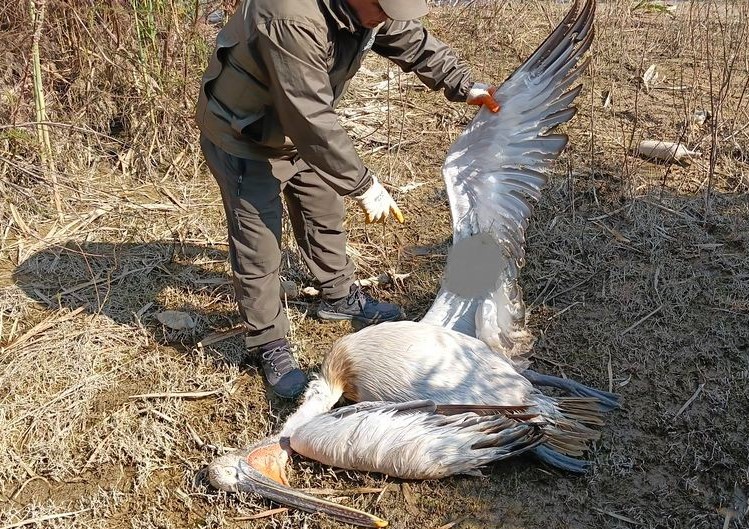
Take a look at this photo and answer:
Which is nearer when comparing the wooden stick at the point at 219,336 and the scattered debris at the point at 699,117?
the wooden stick at the point at 219,336

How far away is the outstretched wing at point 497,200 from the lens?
10.9 ft

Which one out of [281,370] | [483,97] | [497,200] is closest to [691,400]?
[497,200]

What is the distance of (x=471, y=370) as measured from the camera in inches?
122

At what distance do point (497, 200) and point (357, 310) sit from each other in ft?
3.29

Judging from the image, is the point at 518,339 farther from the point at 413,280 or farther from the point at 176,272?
the point at 176,272

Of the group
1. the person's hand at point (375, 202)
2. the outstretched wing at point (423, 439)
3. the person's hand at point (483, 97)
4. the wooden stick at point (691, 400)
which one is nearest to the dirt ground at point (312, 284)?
the wooden stick at point (691, 400)

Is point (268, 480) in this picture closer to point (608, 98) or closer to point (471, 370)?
point (471, 370)

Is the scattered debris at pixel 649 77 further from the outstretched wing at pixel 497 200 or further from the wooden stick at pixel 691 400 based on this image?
the wooden stick at pixel 691 400

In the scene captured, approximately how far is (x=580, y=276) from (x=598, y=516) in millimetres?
1552

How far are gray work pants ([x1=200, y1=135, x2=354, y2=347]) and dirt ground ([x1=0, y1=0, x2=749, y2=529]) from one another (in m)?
0.30

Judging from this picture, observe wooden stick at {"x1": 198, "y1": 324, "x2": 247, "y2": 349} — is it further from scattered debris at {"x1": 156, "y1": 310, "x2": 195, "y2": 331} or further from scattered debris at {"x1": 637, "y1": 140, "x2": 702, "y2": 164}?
scattered debris at {"x1": 637, "y1": 140, "x2": 702, "y2": 164}

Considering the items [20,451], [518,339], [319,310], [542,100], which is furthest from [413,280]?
[20,451]

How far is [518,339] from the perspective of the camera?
11.3 feet

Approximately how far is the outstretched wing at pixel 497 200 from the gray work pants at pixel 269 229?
0.67 meters
